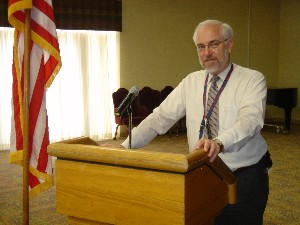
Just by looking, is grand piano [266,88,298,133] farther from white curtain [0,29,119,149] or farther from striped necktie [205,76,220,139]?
striped necktie [205,76,220,139]

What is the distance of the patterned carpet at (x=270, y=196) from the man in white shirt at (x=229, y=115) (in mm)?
2237

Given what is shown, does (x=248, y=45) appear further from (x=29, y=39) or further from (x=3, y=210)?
(x=29, y=39)

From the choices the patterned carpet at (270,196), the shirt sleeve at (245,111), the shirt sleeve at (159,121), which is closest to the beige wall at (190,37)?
the patterned carpet at (270,196)

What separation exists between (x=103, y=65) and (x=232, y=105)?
750cm

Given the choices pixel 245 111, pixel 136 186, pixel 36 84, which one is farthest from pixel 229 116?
pixel 36 84

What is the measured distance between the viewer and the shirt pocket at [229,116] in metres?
2.15

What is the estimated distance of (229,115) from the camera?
7.06 feet

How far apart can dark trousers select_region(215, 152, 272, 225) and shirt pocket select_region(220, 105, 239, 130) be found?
259 mm

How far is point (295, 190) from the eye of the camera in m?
5.31

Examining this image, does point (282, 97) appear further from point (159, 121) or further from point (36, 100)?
point (159, 121)

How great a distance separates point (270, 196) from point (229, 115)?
327 centimetres

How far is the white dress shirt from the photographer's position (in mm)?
1979

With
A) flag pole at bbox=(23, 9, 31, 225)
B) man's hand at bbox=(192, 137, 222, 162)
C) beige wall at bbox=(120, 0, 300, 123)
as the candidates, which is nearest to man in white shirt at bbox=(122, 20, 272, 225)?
man's hand at bbox=(192, 137, 222, 162)

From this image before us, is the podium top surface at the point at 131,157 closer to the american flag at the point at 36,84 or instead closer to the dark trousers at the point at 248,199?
the dark trousers at the point at 248,199
